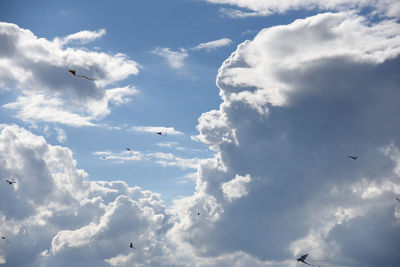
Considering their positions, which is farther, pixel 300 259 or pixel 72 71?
pixel 300 259

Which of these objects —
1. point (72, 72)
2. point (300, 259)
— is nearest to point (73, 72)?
point (72, 72)

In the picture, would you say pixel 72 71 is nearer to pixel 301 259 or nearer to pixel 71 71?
pixel 71 71

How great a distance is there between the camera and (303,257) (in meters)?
90.8

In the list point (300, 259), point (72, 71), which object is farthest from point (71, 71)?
point (300, 259)

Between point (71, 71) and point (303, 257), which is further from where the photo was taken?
point (303, 257)

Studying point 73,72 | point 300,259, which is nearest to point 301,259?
point 300,259

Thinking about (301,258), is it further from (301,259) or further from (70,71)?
(70,71)

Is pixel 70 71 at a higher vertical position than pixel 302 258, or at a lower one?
higher

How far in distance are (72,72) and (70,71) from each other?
0.65 meters

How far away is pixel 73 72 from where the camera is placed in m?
48.1

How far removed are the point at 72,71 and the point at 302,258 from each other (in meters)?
96.3

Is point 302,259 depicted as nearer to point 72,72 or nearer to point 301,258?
point 301,258

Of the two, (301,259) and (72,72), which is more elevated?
(72,72)

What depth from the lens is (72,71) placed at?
4838 centimetres
